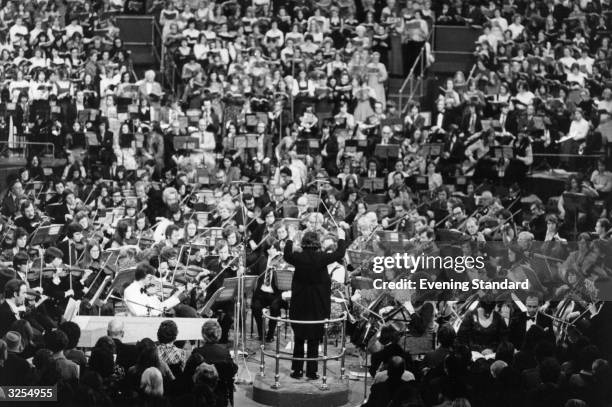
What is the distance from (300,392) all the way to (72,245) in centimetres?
614

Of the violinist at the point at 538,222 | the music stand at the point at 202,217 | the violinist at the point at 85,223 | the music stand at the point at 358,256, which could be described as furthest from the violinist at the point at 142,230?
the violinist at the point at 538,222

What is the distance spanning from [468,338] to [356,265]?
3628mm

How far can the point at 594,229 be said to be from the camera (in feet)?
70.4

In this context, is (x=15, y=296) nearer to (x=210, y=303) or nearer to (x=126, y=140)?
(x=210, y=303)

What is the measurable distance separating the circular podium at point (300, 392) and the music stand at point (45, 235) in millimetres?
5500

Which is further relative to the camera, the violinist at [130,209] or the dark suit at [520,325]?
the violinist at [130,209]

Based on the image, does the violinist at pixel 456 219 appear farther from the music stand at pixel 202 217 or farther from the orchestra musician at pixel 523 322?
the orchestra musician at pixel 523 322

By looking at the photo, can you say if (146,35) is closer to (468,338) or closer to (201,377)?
(468,338)

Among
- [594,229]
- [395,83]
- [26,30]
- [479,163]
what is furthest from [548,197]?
[26,30]

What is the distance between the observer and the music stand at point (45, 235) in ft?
64.5

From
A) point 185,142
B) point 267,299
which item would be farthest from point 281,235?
point 185,142

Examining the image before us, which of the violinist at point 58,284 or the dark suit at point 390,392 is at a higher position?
the violinist at point 58,284

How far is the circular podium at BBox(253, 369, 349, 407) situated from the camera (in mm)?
15289

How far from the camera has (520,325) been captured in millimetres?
15891
